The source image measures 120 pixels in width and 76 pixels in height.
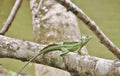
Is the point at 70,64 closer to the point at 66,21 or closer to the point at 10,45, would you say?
the point at 10,45

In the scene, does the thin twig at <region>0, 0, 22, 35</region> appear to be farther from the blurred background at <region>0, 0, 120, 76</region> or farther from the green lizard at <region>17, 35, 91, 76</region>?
the blurred background at <region>0, 0, 120, 76</region>

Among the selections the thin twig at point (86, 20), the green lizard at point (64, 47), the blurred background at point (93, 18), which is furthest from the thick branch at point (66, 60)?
the blurred background at point (93, 18)

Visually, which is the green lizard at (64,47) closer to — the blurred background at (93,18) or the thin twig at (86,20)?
the thin twig at (86,20)

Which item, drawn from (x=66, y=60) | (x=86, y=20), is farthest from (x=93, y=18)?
(x=66, y=60)

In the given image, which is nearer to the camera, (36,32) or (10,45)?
(10,45)

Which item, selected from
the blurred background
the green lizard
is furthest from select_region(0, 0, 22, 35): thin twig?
the blurred background

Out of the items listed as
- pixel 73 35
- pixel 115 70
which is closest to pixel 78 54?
pixel 115 70
